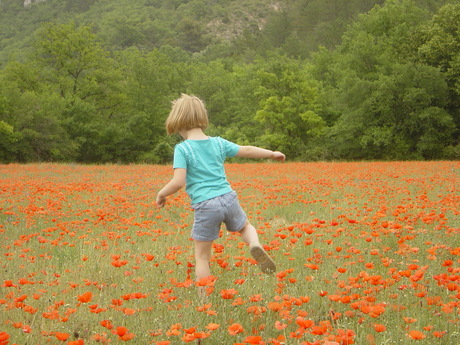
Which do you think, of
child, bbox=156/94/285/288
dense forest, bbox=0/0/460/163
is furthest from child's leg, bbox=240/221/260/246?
dense forest, bbox=0/0/460/163

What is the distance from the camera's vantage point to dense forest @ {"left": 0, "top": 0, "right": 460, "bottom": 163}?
3353 centimetres

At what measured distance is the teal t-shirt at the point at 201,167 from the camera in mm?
3996

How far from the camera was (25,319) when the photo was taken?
3.46 meters

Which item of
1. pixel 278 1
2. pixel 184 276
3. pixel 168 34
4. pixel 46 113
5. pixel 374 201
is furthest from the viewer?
pixel 278 1

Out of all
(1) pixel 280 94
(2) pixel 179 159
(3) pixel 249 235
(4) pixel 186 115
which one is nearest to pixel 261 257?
(3) pixel 249 235

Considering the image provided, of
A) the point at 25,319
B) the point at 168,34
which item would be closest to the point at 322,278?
the point at 25,319

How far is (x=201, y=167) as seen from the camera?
13.3 ft

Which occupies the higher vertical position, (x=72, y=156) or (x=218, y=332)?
(x=218, y=332)

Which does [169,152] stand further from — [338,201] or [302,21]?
[302,21]

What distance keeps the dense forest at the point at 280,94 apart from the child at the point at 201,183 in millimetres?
30226

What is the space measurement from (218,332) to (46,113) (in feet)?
121

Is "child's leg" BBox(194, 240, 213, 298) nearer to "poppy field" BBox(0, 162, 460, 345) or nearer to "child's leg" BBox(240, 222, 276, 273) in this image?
"poppy field" BBox(0, 162, 460, 345)

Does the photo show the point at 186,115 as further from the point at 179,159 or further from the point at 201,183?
the point at 201,183

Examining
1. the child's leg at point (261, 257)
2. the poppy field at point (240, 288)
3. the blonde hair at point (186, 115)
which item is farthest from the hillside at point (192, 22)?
the child's leg at point (261, 257)
